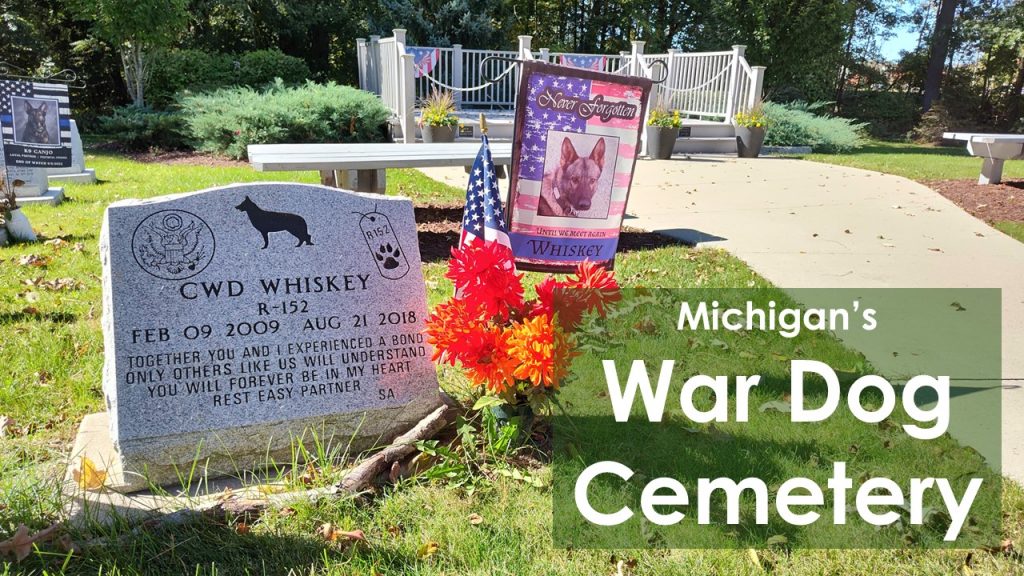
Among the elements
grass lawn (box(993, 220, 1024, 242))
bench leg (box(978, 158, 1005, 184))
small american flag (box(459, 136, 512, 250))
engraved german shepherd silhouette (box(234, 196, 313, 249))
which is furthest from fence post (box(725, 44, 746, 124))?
engraved german shepherd silhouette (box(234, 196, 313, 249))

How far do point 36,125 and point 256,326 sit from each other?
5551 mm

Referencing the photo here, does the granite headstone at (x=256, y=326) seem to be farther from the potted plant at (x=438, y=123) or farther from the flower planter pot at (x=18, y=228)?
the potted plant at (x=438, y=123)

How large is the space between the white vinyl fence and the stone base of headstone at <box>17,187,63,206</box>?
6593 millimetres

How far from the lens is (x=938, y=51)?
2569 centimetres

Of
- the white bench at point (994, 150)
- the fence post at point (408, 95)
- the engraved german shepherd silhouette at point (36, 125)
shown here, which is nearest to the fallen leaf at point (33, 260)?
the engraved german shepherd silhouette at point (36, 125)

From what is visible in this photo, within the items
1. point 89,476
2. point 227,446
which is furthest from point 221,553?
point 89,476

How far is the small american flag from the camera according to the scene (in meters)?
3.76

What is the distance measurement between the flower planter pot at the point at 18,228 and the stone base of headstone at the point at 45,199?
1.92 m

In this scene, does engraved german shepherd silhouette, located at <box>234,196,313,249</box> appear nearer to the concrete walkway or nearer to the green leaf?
the green leaf

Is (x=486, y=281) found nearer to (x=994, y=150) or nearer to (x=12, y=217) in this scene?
(x=12, y=217)

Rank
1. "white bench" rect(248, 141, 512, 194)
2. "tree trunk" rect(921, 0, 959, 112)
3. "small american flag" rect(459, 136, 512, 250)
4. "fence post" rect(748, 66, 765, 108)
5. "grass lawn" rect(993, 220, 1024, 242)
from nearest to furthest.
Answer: "small american flag" rect(459, 136, 512, 250) < "white bench" rect(248, 141, 512, 194) < "grass lawn" rect(993, 220, 1024, 242) < "fence post" rect(748, 66, 765, 108) < "tree trunk" rect(921, 0, 959, 112)

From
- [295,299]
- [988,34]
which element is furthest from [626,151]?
[988,34]

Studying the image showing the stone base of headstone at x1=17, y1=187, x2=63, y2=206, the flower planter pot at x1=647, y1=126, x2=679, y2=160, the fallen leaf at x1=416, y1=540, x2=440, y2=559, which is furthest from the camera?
the flower planter pot at x1=647, y1=126, x2=679, y2=160

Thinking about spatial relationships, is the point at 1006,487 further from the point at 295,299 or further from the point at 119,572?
the point at 119,572
